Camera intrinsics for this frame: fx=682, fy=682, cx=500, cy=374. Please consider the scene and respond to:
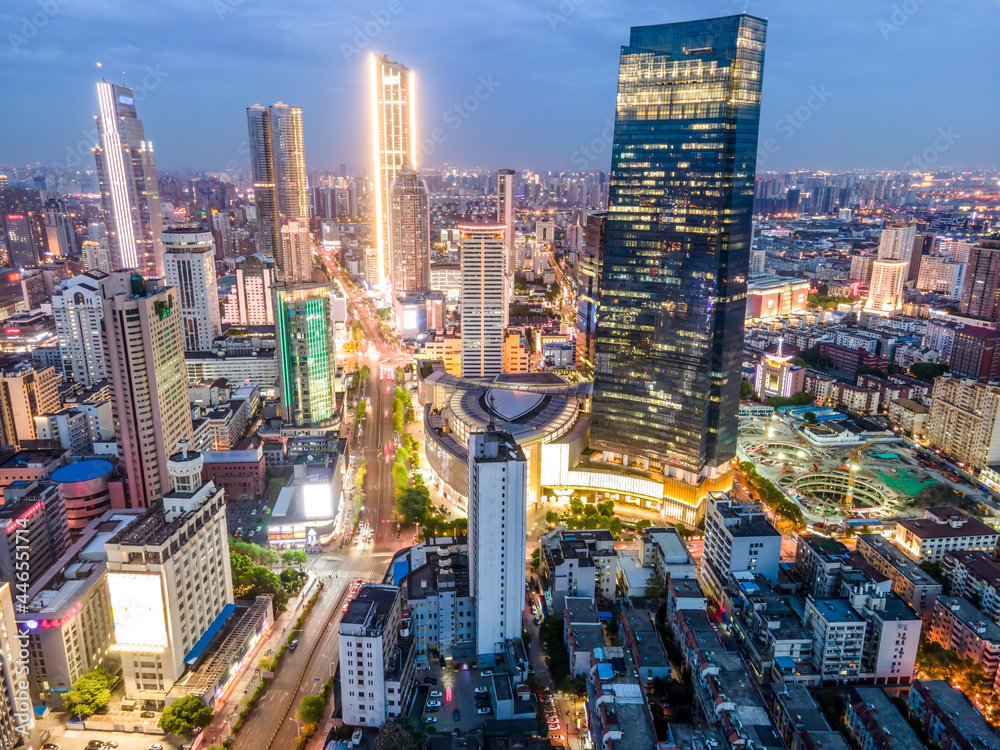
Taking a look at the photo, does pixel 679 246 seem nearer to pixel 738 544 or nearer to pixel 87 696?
pixel 738 544

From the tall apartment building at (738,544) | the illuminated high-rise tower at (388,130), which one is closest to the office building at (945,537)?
the tall apartment building at (738,544)

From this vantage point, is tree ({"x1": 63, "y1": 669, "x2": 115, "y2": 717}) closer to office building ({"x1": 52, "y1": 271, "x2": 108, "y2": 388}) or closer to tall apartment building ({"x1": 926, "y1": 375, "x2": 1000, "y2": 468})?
office building ({"x1": 52, "y1": 271, "x2": 108, "y2": 388})

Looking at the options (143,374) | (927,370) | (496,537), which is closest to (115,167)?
(143,374)

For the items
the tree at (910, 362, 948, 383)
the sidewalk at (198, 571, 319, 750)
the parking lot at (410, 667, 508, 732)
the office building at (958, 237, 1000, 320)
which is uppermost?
the office building at (958, 237, 1000, 320)

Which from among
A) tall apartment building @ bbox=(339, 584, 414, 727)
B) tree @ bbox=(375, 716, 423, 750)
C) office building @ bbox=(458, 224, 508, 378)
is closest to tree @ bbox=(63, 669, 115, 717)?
tall apartment building @ bbox=(339, 584, 414, 727)

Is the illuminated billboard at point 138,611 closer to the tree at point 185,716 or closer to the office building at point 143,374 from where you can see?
the tree at point 185,716

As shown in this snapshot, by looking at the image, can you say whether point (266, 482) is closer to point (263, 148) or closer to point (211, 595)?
point (211, 595)
